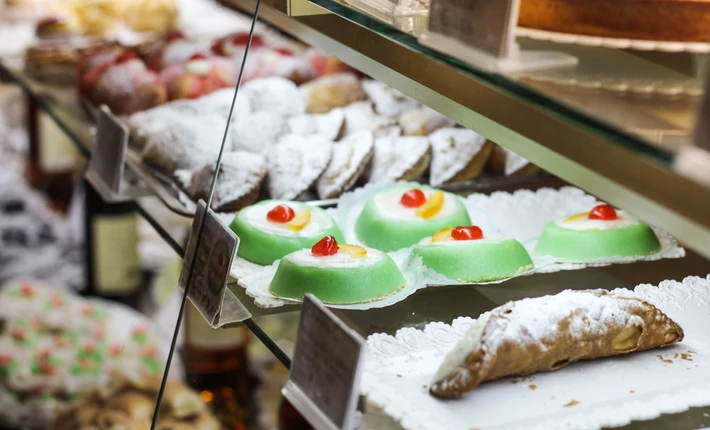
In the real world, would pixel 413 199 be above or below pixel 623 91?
below

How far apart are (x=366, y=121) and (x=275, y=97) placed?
0.21 metres

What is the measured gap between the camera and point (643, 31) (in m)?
0.67

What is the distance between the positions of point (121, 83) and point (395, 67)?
47.3 inches

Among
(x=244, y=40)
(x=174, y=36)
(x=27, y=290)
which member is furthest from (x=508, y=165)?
(x=27, y=290)

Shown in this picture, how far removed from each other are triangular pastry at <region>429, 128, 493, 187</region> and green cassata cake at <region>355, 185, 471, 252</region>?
0.14 m

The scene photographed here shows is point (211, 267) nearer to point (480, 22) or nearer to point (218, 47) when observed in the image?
point (480, 22)

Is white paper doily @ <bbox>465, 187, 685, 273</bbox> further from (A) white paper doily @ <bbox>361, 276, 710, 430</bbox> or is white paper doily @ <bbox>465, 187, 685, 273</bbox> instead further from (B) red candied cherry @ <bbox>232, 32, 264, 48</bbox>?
(B) red candied cherry @ <bbox>232, 32, 264, 48</bbox>

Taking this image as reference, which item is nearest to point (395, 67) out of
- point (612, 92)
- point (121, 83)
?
point (612, 92)

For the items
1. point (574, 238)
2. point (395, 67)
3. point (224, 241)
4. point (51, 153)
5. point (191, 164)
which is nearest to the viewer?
point (395, 67)

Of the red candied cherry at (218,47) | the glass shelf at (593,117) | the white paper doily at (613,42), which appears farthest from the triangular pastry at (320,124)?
the white paper doily at (613,42)

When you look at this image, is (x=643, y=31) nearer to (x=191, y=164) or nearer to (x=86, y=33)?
(x=191, y=164)

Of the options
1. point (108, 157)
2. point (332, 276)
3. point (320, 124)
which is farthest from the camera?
point (320, 124)

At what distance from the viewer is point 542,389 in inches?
38.0

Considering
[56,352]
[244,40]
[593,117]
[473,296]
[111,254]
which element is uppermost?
[593,117]
